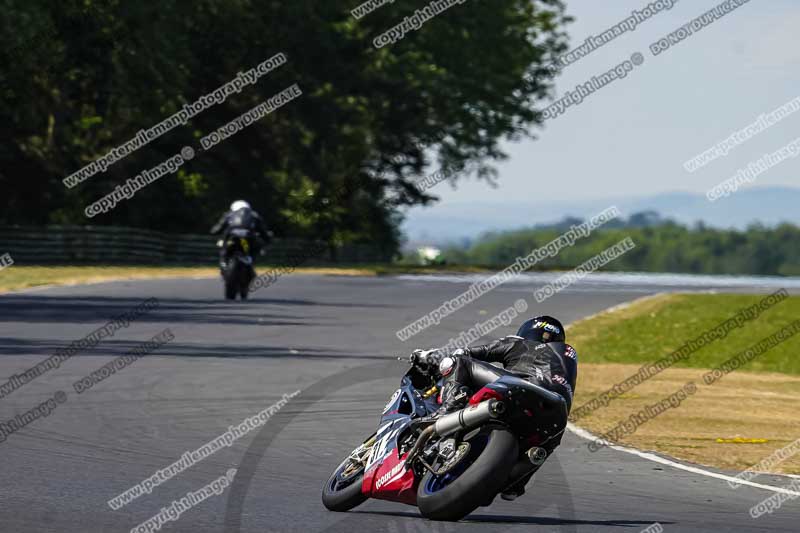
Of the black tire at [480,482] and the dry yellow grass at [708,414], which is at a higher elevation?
the black tire at [480,482]

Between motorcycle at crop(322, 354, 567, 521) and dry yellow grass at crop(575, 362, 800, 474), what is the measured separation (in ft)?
13.1

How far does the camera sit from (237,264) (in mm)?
29016

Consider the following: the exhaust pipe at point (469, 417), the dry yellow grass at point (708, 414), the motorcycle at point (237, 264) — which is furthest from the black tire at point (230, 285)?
the exhaust pipe at point (469, 417)

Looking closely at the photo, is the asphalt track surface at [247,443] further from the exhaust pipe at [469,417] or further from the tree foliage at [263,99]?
the tree foliage at [263,99]

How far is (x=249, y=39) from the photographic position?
184ft

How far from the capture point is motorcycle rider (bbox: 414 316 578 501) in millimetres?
9031

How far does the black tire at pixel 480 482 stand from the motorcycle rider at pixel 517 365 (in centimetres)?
43

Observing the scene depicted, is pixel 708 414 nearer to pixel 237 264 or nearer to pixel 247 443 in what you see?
pixel 247 443

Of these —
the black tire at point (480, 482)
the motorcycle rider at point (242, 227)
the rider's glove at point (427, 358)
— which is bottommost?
the black tire at point (480, 482)

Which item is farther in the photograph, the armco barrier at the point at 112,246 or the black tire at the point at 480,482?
the armco barrier at the point at 112,246

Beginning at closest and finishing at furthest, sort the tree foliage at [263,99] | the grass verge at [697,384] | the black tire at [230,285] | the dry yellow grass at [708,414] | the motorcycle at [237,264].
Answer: the dry yellow grass at [708,414] < the grass verge at [697,384] < the motorcycle at [237,264] < the black tire at [230,285] < the tree foliage at [263,99]

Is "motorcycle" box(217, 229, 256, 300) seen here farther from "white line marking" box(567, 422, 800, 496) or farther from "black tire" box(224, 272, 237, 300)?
"white line marking" box(567, 422, 800, 496)

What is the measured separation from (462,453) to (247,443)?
4006 mm

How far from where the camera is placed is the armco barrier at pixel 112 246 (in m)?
44.6
